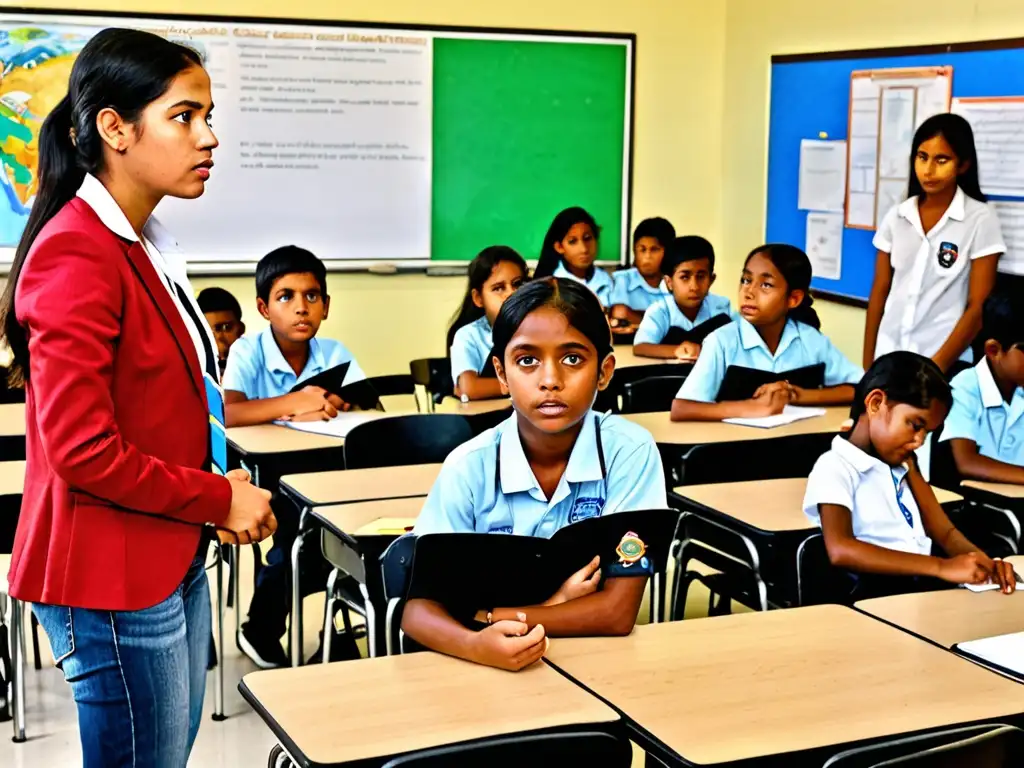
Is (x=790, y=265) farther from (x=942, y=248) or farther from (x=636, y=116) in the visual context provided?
(x=636, y=116)

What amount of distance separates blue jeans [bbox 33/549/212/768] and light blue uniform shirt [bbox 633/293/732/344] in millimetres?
3871

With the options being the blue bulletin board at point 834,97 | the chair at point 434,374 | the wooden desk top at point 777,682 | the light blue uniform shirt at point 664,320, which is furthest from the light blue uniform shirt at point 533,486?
the blue bulletin board at point 834,97

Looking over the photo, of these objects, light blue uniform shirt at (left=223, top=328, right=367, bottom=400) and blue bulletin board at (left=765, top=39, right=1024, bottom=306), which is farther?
blue bulletin board at (left=765, top=39, right=1024, bottom=306)

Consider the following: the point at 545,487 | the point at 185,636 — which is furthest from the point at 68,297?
the point at 545,487

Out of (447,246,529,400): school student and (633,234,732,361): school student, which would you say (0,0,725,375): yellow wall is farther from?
(447,246,529,400): school student

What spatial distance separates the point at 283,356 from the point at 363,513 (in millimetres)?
1204

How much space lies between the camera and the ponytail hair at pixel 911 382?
2756 millimetres

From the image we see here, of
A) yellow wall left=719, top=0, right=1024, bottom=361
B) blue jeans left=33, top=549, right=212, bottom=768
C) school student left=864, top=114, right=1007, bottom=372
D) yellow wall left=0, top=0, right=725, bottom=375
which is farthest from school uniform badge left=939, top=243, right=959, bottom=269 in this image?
blue jeans left=33, top=549, right=212, bottom=768

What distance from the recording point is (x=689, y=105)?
7219 millimetres

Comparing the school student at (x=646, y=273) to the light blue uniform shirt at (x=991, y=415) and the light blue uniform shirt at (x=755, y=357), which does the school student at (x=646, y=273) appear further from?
the light blue uniform shirt at (x=991, y=415)

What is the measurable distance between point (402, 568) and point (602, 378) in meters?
0.57

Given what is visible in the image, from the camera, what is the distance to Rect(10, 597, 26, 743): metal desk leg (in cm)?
297

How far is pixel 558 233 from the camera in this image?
651 cm

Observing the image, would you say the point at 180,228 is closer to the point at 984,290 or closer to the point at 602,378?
the point at 984,290
